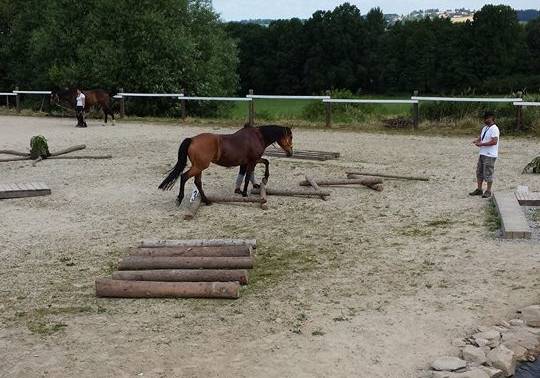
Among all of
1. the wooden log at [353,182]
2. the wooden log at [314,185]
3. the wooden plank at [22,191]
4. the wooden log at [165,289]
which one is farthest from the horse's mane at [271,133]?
the wooden log at [165,289]

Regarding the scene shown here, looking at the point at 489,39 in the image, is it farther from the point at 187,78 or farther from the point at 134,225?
the point at 134,225

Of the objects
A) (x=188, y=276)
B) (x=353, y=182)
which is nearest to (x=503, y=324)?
(x=188, y=276)

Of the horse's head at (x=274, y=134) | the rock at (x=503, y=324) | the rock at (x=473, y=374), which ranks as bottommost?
the rock at (x=473, y=374)

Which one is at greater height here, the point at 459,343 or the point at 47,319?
the point at 459,343

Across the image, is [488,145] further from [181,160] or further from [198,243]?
[198,243]

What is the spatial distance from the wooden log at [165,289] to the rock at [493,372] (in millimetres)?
2347

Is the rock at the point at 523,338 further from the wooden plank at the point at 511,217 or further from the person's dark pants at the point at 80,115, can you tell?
the person's dark pants at the point at 80,115

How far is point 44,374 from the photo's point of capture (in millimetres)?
4672

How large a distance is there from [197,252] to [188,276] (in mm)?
674

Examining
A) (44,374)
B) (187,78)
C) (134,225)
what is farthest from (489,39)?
(44,374)

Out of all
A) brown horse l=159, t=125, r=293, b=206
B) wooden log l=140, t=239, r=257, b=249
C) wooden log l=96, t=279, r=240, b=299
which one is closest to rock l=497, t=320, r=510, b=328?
wooden log l=96, t=279, r=240, b=299

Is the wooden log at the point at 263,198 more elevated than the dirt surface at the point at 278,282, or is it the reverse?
the wooden log at the point at 263,198

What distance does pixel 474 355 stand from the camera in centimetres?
472

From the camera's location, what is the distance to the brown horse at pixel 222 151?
382 inches
